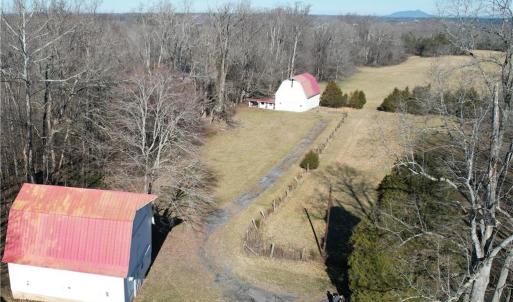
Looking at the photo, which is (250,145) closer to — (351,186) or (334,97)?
(351,186)

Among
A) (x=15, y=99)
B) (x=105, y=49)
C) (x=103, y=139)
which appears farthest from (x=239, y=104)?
(x=15, y=99)

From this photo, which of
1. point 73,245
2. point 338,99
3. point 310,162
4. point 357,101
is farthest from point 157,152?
point 357,101

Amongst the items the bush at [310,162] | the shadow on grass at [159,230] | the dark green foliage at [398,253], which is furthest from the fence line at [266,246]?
the bush at [310,162]

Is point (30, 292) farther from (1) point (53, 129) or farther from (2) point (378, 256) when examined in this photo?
(2) point (378, 256)

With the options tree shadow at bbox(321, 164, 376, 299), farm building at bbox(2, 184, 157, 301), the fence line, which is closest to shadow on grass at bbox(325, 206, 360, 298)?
tree shadow at bbox(321, 164, 376, 299)

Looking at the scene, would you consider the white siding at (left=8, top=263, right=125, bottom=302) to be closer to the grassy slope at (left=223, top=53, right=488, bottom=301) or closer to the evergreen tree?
the grassy slope at (left=223, top=53, right=488, bottom=301)

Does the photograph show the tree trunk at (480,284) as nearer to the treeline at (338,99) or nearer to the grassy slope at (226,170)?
the grassy slope at (226,170)
